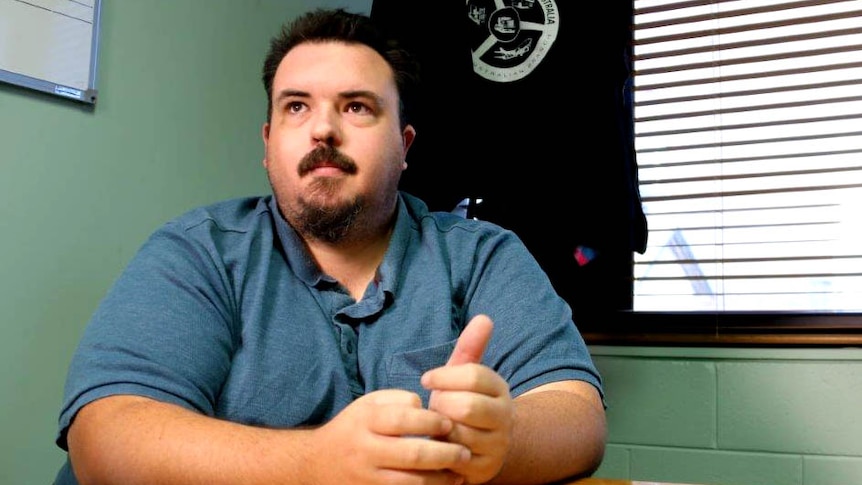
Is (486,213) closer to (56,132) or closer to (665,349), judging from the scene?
(665,349)

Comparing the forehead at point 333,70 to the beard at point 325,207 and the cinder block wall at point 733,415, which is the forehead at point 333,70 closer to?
the beard at point 325,207

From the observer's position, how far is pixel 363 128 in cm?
129

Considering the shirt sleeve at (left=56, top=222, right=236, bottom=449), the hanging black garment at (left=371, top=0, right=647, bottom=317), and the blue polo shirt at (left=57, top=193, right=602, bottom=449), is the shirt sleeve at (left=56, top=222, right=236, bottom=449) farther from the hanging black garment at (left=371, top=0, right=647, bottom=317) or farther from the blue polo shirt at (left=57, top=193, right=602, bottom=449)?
the hanging black garment at (left=371, top=0, right=647, bottom=317)

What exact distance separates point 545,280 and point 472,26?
3.16 ft

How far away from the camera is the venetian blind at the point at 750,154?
72.7 inches

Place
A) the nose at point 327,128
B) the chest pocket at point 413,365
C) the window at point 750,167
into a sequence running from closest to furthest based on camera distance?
1. the chest pocket at point 413,365
2. the nose at point 327,128
3. the window at point 750,167

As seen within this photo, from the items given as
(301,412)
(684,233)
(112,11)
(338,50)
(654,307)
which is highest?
(112,11)

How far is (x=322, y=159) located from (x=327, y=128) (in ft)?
0.17

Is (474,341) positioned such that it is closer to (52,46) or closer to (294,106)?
(294,106)

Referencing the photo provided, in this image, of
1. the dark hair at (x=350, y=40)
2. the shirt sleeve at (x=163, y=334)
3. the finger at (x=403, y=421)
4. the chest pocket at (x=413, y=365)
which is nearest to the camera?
the finger at (x=403, y=421)

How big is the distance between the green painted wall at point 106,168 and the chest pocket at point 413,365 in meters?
0.78

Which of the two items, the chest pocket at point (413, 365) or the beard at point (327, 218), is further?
the beard at point (327, 218)

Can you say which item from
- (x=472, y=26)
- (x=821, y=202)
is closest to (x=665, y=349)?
(x=821, y=202)

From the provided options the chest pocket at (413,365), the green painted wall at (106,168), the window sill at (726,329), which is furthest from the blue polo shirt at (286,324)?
the window sill at (726,329)
